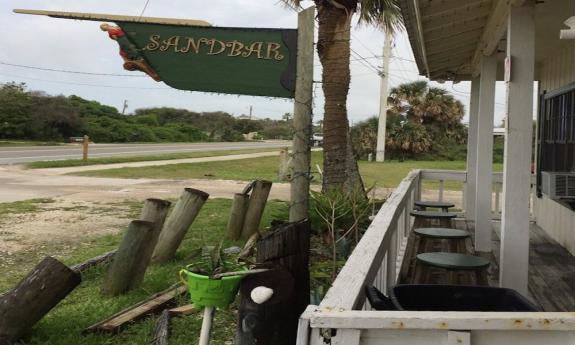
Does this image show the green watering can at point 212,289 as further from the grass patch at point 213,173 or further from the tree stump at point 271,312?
the grass patch at point 213,173

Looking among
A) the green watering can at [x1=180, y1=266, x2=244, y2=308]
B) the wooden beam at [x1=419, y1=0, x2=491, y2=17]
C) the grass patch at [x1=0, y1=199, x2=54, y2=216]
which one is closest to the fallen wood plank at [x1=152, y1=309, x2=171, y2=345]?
the green watering can at [x1=180, y1=266, x2=244, y2=308]

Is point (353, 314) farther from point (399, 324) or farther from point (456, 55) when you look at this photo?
point (456, 55)

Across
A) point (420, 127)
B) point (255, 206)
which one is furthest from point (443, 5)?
point (420, 127)

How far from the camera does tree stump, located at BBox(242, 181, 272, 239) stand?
306 inches

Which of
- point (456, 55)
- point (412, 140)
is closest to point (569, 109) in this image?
point (456, 55)

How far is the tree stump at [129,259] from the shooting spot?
17.1 ft

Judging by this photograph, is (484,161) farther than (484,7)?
Yes

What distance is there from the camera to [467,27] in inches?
217

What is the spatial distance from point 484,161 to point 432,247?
1.18 metres

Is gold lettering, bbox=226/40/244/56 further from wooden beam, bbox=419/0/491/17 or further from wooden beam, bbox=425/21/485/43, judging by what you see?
wooden beam, bbox=425/21/485/43

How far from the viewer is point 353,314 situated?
1901 millimetres

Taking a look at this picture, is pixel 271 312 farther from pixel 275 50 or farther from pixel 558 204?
pixel 558 204

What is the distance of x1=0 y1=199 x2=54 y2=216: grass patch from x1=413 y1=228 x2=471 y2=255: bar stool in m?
7.75

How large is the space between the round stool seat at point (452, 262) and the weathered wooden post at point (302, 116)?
1.32 metres
